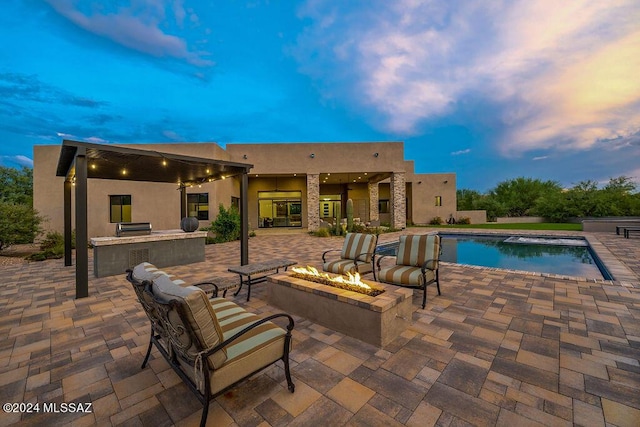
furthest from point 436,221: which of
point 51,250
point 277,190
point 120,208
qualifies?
point 51,250

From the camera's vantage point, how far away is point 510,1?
28.3 feet

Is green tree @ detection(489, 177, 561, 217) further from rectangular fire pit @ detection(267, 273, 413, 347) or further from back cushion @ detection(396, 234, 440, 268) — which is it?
rectangular fire pit @ detection(267, 273, 413, 347)

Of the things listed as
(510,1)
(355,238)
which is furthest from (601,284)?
(510,1)

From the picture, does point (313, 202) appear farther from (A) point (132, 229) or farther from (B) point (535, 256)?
(B) point (535, 256)

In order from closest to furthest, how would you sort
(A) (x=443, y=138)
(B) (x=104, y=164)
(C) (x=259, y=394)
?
(C) (x=259, y=394) < (B) (x=104, y=164) < (A) (x=443, y=138)

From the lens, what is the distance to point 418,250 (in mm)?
4488

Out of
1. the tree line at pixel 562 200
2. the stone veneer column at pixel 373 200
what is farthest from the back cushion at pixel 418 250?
the tree line at pixel 562 200

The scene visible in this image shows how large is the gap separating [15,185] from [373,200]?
1132 inches

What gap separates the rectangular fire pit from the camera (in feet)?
8.93

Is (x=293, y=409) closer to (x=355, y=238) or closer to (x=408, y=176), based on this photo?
(x=355, y=238)

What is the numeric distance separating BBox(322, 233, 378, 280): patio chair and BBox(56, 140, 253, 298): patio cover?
2.83 metres

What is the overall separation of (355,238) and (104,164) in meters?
6.58

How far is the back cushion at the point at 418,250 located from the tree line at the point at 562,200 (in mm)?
26042

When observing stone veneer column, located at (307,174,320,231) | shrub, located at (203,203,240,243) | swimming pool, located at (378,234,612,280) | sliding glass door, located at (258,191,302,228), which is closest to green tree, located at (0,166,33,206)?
sliding glass door, located at (258,191,302,228)
